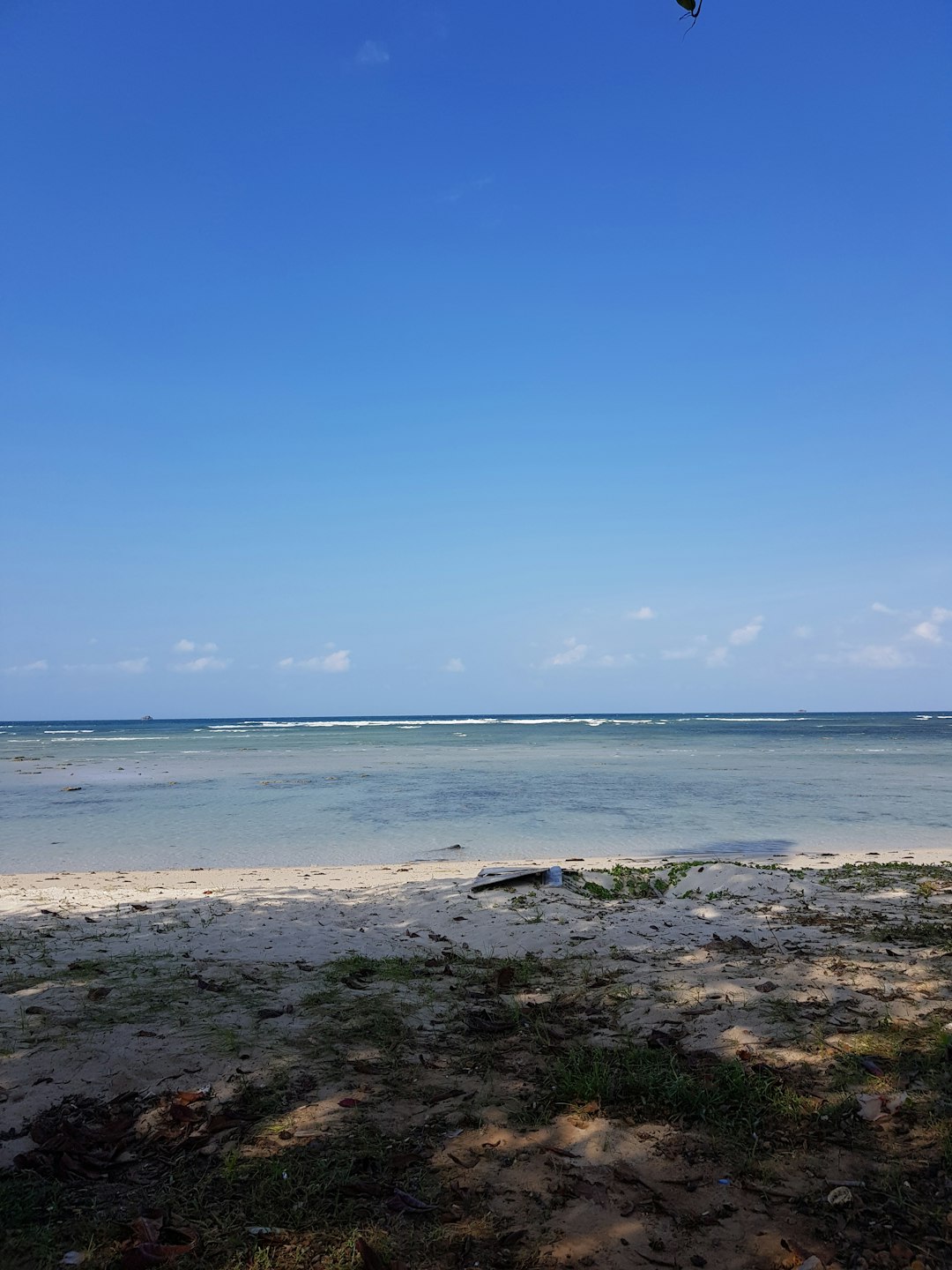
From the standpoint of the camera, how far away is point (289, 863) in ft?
40.9

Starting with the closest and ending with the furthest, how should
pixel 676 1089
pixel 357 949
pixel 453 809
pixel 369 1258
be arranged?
pixel 369 1258
pixel 676 1089
pixel 357 949
pixel 453 809

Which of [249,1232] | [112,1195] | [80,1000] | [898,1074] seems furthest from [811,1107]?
[80,1000]

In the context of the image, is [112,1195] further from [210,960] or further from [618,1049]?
[210,960]

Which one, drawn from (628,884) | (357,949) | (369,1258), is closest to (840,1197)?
(369,1258)

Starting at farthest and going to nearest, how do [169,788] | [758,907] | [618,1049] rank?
[169,788]
[758,907]
[618,1049]

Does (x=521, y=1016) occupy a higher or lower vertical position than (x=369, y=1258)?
lower

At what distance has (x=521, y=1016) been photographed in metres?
4.59

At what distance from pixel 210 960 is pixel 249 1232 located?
3545 mm

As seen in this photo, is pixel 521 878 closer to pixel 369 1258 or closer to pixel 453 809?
pixel 369 1258

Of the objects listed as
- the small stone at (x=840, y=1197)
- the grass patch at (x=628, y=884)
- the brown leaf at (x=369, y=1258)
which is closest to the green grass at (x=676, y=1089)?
the small stone at (x=840, y=1197)

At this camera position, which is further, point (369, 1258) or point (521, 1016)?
point (521, 1016)

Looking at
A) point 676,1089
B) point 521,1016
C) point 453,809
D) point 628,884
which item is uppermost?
point 676,1089

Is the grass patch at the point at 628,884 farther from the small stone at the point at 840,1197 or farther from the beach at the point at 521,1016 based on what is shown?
the small stone at the point at 840,1197

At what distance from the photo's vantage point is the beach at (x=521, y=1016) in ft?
9.44
